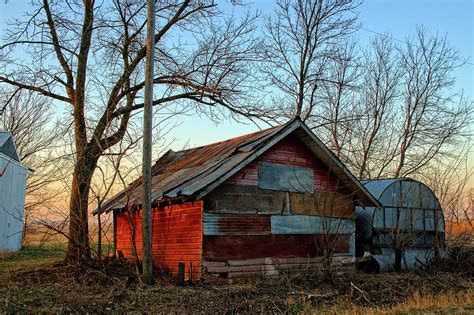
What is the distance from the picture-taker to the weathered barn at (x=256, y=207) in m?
12.6

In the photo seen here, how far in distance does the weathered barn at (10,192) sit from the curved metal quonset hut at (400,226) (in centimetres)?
1556

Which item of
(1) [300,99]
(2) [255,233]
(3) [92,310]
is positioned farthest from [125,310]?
(1) [300,99]

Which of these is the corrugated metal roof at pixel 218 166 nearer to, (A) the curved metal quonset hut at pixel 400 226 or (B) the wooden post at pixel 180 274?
(B) the wooden post at pixel 180 274

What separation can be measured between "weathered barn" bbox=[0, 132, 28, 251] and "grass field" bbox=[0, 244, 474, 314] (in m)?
11.2

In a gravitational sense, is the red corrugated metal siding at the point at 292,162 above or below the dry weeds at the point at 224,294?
above

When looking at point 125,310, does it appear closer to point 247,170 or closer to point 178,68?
point 247,170

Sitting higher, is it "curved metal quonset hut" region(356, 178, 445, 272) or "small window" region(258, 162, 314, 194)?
"small window" region(258, 162, 314, 194)

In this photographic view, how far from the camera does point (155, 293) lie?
35.1ft

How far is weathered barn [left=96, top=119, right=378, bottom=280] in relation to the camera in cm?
1261

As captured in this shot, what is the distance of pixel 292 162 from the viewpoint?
14469 millimetres

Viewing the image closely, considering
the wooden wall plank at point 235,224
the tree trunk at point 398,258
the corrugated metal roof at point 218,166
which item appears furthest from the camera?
the tree trunk at point 398,258

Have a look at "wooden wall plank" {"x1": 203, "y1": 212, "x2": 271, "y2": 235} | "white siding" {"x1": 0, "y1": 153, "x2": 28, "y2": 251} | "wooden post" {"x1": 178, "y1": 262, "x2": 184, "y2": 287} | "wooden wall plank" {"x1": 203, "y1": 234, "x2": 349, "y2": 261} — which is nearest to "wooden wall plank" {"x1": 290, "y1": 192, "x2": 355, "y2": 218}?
"wooden wall plank" {"x1": 203, "y1": 234, "x2": 349, "y2": 261}

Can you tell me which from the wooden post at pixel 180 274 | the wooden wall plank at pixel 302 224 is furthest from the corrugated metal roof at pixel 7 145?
the wooden wall plank at pixel 302 224

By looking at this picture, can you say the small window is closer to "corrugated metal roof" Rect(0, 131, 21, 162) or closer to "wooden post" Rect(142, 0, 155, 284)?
"wooden post" Rect(142, 0, 155, 284)
